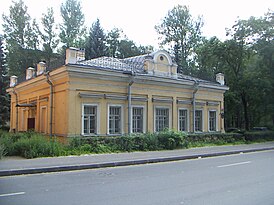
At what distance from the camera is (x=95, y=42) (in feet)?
140

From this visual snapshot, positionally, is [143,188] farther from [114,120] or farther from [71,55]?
[114,120]

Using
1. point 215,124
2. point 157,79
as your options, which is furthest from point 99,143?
point 215,124

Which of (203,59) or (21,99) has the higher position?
(203,59)

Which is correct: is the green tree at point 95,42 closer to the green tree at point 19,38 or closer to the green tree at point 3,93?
the green tree at point 19,38

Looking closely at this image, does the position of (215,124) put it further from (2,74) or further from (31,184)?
(2,74)

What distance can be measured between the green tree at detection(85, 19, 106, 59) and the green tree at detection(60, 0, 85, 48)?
73.7 inches

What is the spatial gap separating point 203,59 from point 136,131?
18.1 meters

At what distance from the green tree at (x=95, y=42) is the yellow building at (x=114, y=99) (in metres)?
16.1

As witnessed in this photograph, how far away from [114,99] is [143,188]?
41.7 ft

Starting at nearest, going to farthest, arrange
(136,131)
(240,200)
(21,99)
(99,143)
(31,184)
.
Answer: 1. (240,200)
2. (31,184)
3. (99,143)
4. (136,131)
5. (21,99)

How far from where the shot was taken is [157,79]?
2231 cm

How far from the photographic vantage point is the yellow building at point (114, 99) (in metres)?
18.8

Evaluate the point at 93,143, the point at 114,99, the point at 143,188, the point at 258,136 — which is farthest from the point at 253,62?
the point at 143,188

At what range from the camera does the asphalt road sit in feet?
Result: 21.7
